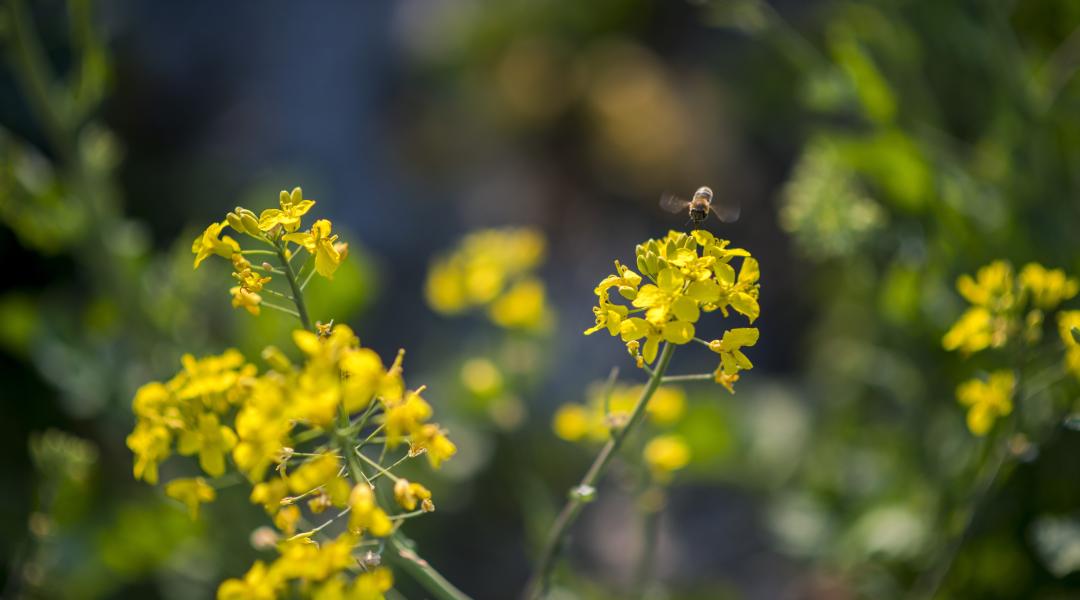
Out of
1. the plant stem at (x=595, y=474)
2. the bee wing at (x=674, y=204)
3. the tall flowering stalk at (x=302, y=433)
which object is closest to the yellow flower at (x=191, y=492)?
the tall flowering stalk at (x=302, y=433)

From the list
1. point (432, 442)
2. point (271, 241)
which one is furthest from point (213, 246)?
point (432, 442)

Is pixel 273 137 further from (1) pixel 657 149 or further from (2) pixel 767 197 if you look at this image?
(2) pixel 767 197

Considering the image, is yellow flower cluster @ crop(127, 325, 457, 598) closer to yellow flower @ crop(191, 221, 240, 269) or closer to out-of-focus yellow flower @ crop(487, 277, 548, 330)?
yellow flower @ crop(191, 221, 240, 269)

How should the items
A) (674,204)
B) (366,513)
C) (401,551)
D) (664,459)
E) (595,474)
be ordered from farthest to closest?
(664,459) < (674,204) < (595,474) < (401,551) < (366,513)

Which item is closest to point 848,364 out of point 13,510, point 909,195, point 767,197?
point 909,195

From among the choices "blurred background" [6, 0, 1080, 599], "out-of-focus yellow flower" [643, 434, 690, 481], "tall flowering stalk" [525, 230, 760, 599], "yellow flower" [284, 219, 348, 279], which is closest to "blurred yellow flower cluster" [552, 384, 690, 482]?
"out-of-focus yellow flower" [643, 434, 690, 481]

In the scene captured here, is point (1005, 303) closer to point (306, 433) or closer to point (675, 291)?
point (675, 291)
